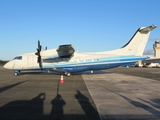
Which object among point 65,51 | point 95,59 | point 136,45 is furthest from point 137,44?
point 65,51

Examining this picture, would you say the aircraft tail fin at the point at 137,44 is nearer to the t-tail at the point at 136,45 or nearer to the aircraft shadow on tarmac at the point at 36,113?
the t-tail at the point at 136,45

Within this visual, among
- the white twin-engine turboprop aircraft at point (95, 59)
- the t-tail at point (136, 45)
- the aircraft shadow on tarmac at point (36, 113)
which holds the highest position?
the t-tail at point (136, 45)

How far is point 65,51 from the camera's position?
2441 cm

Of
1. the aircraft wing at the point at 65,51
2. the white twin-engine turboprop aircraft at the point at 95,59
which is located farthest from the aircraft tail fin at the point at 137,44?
the aircraft wing at the point at 65,51

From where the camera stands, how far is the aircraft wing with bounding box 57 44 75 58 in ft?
75.8

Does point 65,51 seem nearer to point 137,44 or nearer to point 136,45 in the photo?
point 136,45

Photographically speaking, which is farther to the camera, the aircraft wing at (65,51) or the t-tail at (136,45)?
the t-tail at (136,45)

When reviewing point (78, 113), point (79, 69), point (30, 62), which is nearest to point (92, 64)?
point (79, 69)

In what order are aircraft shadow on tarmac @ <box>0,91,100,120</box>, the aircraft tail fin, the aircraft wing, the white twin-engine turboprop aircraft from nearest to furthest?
1. aircraft shadow on tarmac @ <box>0,91,100,120</box>
2. the aircraft wing
3. the white twin-engine turboprop aircraft
4. the aircraft tail fin

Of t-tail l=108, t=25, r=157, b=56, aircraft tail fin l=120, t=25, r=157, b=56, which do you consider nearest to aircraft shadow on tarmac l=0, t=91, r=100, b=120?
t-tail l=108, t=25, r=157, b=56

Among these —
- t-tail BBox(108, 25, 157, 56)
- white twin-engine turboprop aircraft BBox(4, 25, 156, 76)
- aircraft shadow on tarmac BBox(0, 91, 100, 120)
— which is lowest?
aircraft shadow on tarmac BBox(0, 91, 100, 120)

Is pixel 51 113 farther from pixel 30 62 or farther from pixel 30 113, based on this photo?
pixel 30 62

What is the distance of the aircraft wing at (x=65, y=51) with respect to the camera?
23.1 m

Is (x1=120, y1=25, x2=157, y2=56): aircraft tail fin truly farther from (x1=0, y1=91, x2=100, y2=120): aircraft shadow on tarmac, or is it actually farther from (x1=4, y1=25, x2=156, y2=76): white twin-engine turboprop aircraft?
(x1=0, y1=91, x2=100, y2=120): aircraft shadow on tarmac
